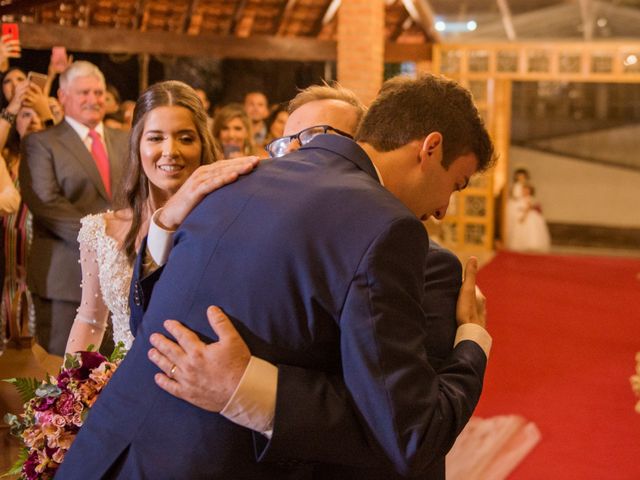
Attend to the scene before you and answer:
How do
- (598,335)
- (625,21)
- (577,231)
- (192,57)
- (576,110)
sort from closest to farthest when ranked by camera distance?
(598,335), (192,57), (625,21), (577,231), (576,110)

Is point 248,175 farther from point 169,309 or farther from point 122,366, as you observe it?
point 122,366

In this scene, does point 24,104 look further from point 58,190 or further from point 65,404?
point 65,404

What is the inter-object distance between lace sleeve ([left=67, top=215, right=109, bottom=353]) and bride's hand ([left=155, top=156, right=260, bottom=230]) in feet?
3.63

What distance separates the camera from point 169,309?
1.60 m

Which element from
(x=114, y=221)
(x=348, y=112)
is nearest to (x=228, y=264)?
(x=348, y=112)

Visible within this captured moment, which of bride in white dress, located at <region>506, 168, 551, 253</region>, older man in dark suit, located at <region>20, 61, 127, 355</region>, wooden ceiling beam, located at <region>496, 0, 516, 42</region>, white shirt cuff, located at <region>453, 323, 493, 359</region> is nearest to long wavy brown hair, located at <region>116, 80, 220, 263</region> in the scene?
older man in dark suit, located at <region>20, 61, 127, 355</region>

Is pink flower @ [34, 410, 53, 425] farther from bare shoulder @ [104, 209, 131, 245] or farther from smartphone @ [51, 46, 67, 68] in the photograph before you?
smartphone @ [51, 46, 67, 68]

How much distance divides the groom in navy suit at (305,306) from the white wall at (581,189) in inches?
734

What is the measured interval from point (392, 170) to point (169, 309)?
46cm

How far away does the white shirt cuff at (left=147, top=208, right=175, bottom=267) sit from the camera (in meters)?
1.96

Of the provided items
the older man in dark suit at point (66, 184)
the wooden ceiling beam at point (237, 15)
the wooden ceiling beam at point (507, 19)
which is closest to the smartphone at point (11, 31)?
the older man in dark suit at point (66, 184)

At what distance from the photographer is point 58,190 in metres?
4.62

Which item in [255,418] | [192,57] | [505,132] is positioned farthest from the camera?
[505,132]

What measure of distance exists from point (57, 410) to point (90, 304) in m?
0.88
